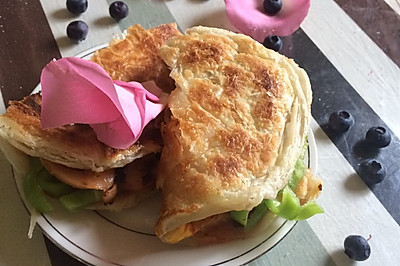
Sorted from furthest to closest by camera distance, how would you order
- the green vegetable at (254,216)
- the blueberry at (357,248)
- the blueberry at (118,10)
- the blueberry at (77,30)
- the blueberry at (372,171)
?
the blueberry at (118,10), the blueberry at (77,30), the blueberry at (372,171), the blueberry at (357,248), the green vegetable at (254,216)

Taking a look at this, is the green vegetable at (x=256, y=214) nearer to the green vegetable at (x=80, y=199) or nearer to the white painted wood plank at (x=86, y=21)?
the green vegetable at (x=80, y=199)

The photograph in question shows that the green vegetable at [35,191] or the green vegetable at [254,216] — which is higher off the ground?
the green vegetable at [254,216]

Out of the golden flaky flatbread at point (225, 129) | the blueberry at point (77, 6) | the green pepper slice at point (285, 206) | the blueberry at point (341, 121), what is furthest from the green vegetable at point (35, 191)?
the blueberry at point (341, 121)

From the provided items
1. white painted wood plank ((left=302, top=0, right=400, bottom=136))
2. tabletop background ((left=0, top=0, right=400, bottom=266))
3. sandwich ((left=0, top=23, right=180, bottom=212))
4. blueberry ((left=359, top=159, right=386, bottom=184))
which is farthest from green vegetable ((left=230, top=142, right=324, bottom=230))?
white painted wood plank ((left=302, top=0, right=400, bottom=136))

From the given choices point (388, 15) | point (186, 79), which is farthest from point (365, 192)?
point (388, 15)

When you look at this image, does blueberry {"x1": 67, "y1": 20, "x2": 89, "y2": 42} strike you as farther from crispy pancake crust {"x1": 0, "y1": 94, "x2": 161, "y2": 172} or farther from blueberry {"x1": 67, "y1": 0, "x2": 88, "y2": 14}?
crispy pancake crust {"x1": 0, "y1": 94, "x2": 161, "y2": 172}

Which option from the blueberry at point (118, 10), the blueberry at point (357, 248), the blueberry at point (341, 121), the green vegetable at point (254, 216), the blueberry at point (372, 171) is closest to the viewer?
the green vegetable at point (254, 216)

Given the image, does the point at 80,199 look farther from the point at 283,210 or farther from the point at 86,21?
the point at 86,21
